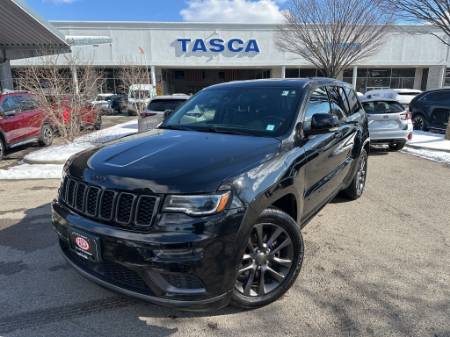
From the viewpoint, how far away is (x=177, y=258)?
81.4 inches

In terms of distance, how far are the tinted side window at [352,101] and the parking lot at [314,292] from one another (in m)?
1.58

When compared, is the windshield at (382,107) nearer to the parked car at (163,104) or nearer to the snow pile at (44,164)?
the parked car at (163,104)

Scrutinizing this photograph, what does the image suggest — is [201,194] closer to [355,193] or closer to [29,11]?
[355,193]

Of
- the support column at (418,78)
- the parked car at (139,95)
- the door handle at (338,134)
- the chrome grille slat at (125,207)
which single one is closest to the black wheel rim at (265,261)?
the chrome grille slat at (125,207)

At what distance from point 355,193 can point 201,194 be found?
380cm

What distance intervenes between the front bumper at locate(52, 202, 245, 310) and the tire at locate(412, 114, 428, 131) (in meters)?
12.8

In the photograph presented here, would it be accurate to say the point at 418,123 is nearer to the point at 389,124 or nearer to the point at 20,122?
the point at 389,124

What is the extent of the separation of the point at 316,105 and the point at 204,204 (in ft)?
6.90

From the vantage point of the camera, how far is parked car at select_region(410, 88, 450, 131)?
460 inches

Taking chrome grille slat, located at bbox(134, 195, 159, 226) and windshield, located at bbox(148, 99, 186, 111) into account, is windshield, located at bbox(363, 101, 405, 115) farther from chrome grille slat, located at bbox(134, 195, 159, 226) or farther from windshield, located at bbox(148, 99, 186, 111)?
chrome grille slat, located at bbox(134, 195, 159, 226)

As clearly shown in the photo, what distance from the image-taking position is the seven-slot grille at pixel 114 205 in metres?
2.14

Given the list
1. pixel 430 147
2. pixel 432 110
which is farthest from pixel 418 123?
pixel 430 147

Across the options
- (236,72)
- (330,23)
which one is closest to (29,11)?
(330,23)

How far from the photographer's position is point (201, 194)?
2.13 m
